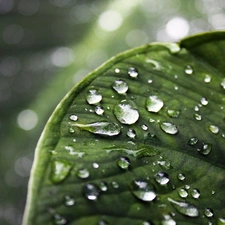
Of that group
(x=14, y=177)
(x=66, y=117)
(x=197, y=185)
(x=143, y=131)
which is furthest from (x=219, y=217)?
(x=14, y=177)

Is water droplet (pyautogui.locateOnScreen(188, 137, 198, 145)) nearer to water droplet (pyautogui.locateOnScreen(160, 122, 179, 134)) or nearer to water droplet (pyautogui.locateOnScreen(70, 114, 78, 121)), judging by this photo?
water droplet (pyautogui.locateOnScreen(160, 122, 179, 134))

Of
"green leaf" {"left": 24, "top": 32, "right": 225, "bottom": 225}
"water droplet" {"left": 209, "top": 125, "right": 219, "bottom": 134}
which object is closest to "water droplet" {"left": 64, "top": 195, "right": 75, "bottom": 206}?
"green leaf" {"left": 24, "top": 32, "right": 225, "bottom": 225}

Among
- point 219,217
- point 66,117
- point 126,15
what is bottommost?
point 126,15

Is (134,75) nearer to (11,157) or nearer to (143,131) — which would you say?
(143,131)

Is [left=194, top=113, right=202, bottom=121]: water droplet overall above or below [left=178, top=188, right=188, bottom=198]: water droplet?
above

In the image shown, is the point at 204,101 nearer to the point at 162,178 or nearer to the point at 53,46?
the point at 162,178

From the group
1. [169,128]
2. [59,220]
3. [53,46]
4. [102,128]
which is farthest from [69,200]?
[53,46]
